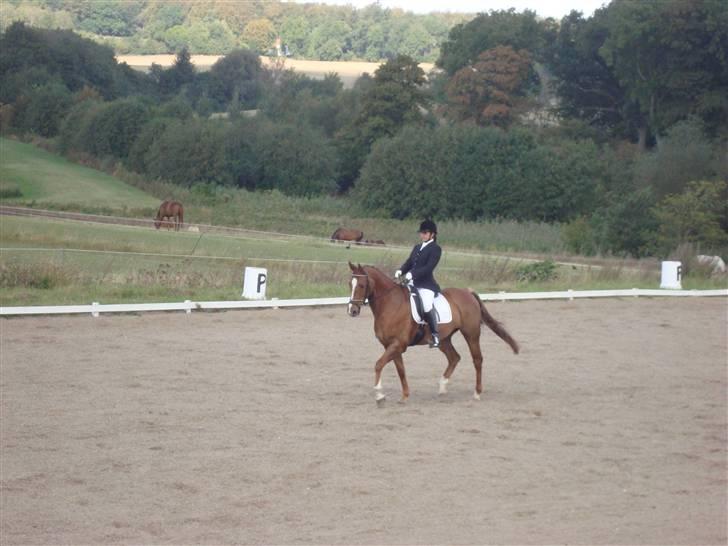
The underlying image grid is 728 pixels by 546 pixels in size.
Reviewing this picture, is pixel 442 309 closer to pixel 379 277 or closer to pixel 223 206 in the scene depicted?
pixel 379 277

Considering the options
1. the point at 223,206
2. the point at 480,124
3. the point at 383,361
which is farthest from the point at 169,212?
the point at 480,124

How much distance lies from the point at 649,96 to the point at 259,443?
2657 inches

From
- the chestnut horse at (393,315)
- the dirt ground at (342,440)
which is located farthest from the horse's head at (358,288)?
the dirt ground at (342,440)

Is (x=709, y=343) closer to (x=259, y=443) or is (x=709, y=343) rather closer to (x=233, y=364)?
(x=233, y=364)

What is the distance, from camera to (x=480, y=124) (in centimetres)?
8612

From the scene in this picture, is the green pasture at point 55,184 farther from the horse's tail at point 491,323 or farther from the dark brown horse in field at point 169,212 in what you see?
the horse's tail at point 491,323

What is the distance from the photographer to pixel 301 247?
40.3 meters

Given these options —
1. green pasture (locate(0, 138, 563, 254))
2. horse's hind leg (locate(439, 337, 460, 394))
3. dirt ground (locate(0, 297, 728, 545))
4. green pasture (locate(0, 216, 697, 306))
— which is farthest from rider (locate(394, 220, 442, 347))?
green pasture (locate(0, 138, 563, 254))

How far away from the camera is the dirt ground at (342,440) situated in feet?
33.0

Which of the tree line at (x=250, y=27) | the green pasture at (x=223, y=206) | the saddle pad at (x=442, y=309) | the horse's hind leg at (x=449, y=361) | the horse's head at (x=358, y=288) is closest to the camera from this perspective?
the horse's head at (x=358, y=288)

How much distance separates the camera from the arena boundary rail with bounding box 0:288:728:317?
21.8 metres

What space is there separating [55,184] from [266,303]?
4435 centimetres

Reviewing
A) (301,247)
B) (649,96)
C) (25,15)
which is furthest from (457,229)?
(25,15)

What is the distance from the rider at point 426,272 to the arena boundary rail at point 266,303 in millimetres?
8847
